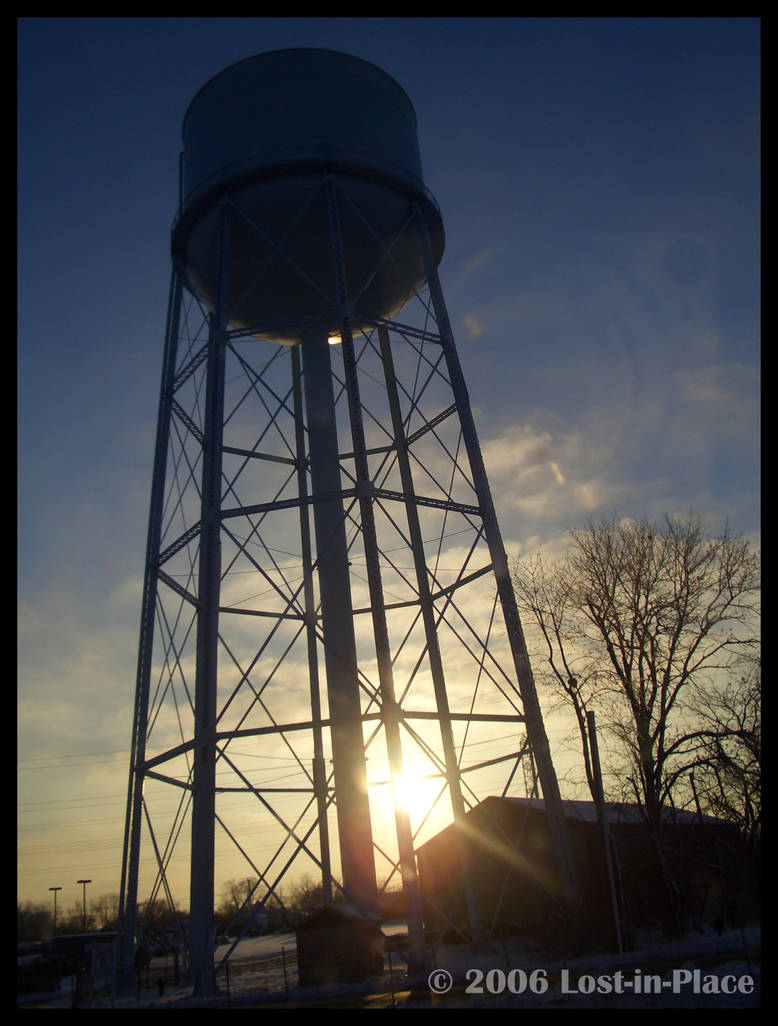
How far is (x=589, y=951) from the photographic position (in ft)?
40.5

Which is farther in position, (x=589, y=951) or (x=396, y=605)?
(x=396, y=605)

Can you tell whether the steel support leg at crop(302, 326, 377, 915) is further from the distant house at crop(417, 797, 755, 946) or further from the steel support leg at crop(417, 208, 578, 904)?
the distant house at crop(417, 797, 755, 946)

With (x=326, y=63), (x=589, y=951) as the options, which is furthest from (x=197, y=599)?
(x=326, y=63)

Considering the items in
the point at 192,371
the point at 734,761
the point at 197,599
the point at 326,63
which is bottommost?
the point at 734,761

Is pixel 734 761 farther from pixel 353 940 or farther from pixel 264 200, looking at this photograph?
pixel 264 200

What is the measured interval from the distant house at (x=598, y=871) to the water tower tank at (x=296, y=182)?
1086cm

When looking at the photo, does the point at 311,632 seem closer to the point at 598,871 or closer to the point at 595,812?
the point at 598,871

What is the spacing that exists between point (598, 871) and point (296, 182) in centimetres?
1629

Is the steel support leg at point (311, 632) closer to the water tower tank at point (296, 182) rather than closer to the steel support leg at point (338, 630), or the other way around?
the steel support leg at point (338, 630)

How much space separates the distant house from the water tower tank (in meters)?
10.9

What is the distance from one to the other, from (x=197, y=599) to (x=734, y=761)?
1185cm

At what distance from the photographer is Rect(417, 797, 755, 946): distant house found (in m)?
18.5

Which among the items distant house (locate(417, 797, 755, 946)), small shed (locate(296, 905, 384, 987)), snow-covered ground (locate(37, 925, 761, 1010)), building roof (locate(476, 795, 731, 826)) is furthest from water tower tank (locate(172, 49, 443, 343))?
building roof (locate(476, 795, 731, 826))

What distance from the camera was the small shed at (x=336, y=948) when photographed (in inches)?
459
